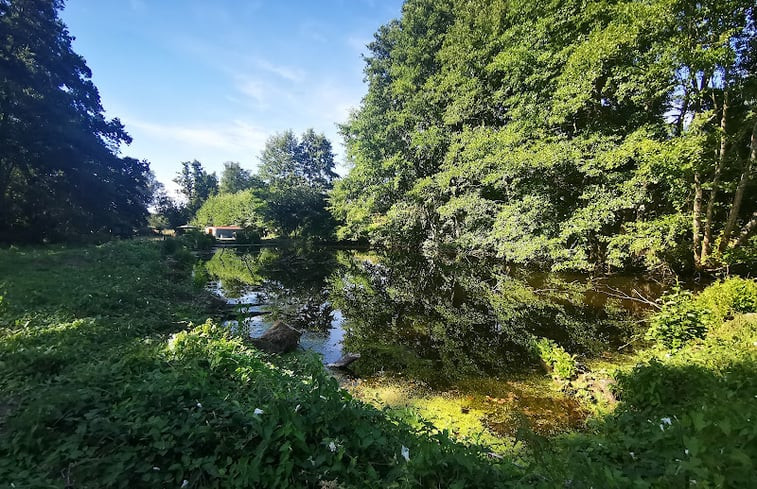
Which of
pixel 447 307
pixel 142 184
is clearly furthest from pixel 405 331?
pixel 142 184

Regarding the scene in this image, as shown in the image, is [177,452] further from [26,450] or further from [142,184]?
[142,184]

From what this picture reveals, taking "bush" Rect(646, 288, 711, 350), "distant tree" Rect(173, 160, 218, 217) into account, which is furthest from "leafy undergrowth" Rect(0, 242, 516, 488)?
"distant tree" Rect(173, 160, 218, 217)

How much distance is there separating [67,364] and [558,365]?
24.3 feet

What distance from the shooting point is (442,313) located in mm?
9953

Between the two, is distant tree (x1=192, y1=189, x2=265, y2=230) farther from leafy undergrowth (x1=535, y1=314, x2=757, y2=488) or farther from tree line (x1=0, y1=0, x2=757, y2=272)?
leafy undergrowth (x1=535, y1=314, x2=757, y2=488)

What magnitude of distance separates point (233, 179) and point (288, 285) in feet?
207

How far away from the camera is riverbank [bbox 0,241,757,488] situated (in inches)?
79.9

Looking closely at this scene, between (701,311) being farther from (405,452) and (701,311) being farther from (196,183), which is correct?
(196,183)

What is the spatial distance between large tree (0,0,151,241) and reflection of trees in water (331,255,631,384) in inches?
770

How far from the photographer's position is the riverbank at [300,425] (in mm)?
2029

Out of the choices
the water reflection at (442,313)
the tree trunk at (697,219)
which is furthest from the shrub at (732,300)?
the tree trunk at (697,219)

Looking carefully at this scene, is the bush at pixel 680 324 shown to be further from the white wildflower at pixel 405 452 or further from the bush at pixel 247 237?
the bush at pixel 247 237

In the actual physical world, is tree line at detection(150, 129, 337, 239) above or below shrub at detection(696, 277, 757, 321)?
above

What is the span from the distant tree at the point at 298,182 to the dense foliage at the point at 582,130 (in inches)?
758
